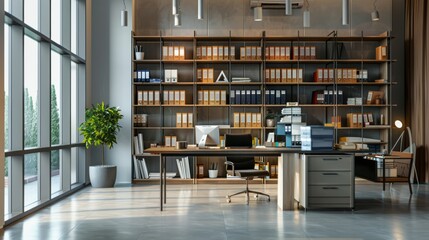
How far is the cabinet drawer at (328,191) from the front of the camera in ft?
19.5

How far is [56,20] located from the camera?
289 inches

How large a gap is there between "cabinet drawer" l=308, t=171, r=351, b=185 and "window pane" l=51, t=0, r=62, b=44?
4.28 m

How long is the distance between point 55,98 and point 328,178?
13.6 feet

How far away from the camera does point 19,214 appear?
542 cm

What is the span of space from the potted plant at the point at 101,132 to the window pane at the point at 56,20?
4.47 feet

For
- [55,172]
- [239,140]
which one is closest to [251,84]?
[239,140]

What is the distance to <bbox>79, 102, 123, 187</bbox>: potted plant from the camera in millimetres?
7887

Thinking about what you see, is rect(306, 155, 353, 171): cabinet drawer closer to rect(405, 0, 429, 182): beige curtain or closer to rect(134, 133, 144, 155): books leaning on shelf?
rect(405, 0, 429, 182): beige curtain

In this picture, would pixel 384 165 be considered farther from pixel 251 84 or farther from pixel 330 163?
pixel 251 84

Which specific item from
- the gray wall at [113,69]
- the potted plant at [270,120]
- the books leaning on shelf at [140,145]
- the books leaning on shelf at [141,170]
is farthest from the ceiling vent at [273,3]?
the books leaning on shelf at [141,170]

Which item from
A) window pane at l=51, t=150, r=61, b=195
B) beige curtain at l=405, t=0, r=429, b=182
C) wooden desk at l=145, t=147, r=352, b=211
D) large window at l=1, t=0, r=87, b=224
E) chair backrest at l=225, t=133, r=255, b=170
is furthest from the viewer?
beige curtain at l=405, t=0, r=429, b=182

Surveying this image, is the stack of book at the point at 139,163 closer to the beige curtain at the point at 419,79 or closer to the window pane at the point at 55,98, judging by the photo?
the window pane at the point at 55,98

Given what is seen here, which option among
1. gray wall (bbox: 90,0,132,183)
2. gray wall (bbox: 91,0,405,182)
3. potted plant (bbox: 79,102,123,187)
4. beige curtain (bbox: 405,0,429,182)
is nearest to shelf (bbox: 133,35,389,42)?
gray wall (bbox: 91,0,405,182)

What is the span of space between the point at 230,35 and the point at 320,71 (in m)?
1.77
